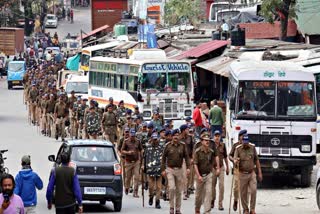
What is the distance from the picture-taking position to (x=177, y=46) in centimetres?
5216

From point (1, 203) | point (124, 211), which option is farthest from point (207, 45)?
point (1, 203)

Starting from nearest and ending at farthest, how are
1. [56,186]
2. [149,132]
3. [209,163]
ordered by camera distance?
[56,186] → [209,163] → [149,132]

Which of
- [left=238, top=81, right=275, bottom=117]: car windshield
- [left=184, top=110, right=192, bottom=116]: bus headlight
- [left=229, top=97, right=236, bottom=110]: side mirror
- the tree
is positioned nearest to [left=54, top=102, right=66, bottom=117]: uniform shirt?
[left=184, top=110, right=192, bottom=116]: bus headlight

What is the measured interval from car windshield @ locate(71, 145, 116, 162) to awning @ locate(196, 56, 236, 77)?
1626cm

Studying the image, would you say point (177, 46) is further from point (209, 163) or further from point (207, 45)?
point (209, 163)

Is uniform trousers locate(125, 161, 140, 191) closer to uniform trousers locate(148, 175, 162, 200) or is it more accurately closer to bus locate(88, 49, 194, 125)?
uniform trousers locate(148, 175, 162, 200)

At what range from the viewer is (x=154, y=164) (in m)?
24.0

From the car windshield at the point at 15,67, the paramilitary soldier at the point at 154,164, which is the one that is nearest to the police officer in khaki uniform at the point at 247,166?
the paramilitary soldier at the point at 154,164

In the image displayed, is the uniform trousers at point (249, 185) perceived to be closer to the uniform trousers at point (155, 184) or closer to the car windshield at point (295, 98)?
the uniform trousers at point (155, 184)

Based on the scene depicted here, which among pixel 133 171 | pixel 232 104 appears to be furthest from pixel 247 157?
pixel 232 104

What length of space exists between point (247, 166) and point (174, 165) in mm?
1408

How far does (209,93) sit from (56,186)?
30278 millimetres

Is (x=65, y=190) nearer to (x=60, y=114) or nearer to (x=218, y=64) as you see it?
(x=60, y=114)

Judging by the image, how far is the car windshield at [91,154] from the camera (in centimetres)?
2241
